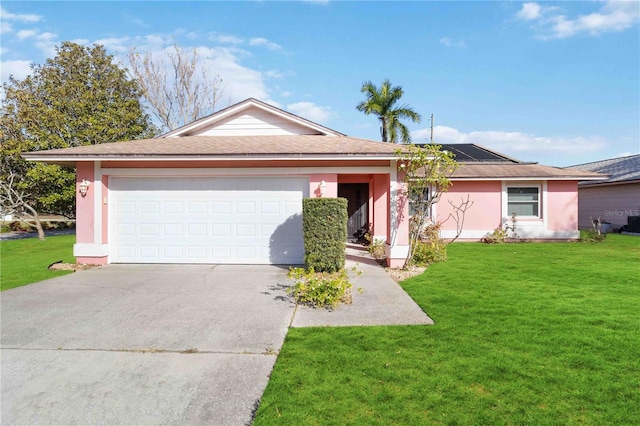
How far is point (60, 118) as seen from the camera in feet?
60.0

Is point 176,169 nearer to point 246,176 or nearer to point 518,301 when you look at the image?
point 246,176

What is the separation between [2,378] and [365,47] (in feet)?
44.8

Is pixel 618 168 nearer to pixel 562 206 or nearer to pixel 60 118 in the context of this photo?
pixel 562 206

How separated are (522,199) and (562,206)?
1714 mm

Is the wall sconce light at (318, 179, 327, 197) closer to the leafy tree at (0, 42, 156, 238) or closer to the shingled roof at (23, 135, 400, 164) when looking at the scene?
the shingled roof at (23, 135, 400, 164)

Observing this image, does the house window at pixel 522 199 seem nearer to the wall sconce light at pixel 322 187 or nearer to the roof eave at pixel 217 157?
the roof eave at pixel 217 157

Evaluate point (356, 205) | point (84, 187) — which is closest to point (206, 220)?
point (84, 187)

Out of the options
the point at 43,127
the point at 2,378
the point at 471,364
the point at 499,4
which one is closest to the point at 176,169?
the point at 2,378

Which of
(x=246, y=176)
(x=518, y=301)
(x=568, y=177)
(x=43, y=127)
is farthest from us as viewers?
(x=43, y=127)

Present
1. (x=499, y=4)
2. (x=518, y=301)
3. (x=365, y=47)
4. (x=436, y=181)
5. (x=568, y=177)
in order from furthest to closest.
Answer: (x=568, y=177), (x=365, y=47), (x=499, y=4), (x=436, y=181), (x=518, y=301)

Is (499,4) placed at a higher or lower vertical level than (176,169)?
higher

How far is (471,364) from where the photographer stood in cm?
348

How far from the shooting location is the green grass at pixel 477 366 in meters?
2.70

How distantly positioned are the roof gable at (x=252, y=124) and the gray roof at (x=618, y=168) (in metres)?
14.8
